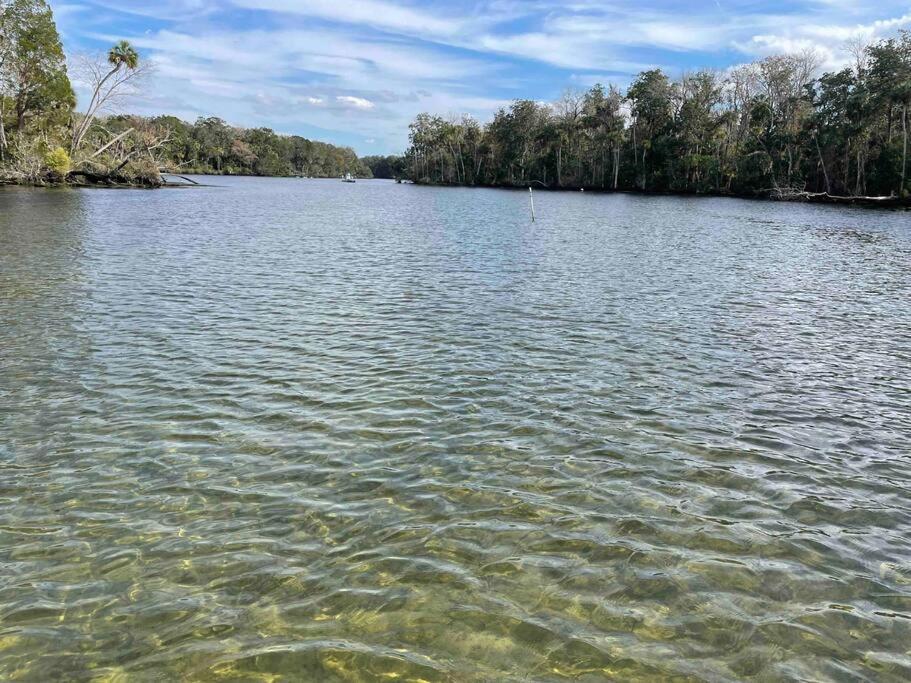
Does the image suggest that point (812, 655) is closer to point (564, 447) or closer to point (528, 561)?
point (528, 561)

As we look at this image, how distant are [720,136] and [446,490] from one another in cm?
11588

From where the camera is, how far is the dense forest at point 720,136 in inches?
3039

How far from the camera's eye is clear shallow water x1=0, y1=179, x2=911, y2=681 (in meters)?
4.74

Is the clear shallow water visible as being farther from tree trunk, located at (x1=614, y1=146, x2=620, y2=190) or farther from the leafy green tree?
tree trunk, located at (x1=614, y1=146, x2=620, y2=190)

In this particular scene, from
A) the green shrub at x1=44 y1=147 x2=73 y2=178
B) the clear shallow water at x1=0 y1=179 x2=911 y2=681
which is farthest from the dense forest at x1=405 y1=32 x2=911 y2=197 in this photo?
the green shrub at x1=44 y1=147 x2=73 y2=178

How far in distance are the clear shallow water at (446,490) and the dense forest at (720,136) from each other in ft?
254

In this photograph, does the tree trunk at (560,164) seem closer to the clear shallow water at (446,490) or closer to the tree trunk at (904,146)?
the tree trunk at (904,146)

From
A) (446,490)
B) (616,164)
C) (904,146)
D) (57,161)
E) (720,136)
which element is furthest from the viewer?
(616,164)

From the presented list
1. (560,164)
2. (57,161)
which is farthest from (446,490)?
(560,164)

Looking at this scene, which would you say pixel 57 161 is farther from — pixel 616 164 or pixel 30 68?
pixel 616 164

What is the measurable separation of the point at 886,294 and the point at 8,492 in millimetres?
24765

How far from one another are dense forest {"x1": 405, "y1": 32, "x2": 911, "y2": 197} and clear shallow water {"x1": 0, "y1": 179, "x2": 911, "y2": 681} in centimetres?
7741

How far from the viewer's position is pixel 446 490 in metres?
7.12

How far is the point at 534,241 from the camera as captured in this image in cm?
3491
